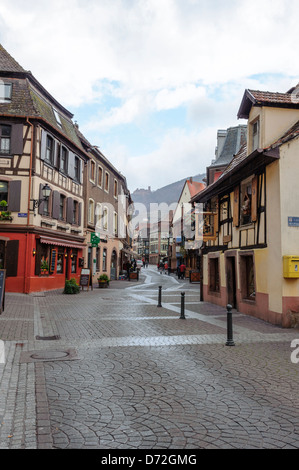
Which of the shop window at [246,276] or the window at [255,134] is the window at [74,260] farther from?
the window at [255,134]

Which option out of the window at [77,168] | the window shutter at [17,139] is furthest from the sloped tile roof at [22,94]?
the window at [77,168]

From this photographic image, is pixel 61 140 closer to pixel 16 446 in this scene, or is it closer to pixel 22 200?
pixel 22 200

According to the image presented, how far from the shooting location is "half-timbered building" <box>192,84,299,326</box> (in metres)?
11.1

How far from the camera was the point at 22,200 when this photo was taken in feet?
68.0

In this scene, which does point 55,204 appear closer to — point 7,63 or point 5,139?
point 5,139

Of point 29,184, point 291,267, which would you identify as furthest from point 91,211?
point 291,267

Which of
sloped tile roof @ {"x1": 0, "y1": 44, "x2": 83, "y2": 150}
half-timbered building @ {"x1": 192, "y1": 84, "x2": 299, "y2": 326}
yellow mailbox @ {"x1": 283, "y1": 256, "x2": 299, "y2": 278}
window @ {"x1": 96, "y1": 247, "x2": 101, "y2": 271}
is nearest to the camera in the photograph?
yellow mailbox @ {"x1": 283, "y1": 256, "x2": 299, "y2": 278}

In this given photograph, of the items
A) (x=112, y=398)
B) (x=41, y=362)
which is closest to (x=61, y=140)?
(x=41, y=362)

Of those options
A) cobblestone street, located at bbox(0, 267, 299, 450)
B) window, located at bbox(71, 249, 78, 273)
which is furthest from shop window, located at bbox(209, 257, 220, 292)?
window, located at bbox(71, 249, 78, 273)

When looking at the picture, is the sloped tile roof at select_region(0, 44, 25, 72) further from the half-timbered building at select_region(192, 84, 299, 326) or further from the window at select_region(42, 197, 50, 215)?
the half-timbered building at select_region(192, 84, 299, 326)

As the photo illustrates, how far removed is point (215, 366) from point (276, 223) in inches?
237

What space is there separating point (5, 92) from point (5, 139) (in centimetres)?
292

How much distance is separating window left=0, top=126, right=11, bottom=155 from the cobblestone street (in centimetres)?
1336
